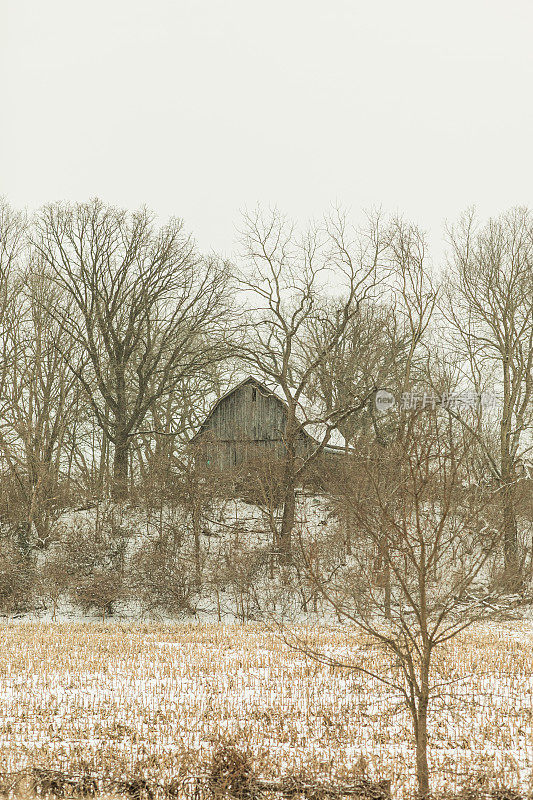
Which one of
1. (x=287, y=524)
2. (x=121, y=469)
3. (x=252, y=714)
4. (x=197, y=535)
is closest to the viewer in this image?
(x=252, y=714)

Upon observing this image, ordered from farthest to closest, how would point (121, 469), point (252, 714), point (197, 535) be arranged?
1. point (121, 469)
2. point (197, 535)
3. point (252, 714)

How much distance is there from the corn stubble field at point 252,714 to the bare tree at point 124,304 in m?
18.3

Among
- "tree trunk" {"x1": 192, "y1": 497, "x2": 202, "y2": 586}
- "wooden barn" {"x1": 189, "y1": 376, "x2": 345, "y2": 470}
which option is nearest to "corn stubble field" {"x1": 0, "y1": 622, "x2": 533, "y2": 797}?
"tree trunk" {"x1": 192, "y1": 497, "x2": 202, "y2": 586}

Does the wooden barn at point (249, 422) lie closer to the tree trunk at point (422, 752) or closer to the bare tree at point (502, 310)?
the bare tree at point (502, 310)

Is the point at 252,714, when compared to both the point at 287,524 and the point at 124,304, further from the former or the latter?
the point at 124,304

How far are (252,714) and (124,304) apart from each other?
2657cm

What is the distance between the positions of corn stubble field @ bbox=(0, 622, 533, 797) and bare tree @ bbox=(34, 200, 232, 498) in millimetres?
18266

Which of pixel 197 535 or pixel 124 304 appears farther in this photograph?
pixel 124 304

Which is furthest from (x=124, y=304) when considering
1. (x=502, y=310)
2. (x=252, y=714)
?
(x=252, y=714)

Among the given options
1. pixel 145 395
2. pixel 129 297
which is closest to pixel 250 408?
pixel 145 395

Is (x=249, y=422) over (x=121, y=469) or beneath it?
over

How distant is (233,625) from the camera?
20297mm

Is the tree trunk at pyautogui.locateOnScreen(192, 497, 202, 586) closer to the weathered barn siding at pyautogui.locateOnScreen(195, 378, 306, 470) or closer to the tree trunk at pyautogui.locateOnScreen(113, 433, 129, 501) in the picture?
the tree trunk at pyautogui.locateOnScreen(113, 433, 129, 501)

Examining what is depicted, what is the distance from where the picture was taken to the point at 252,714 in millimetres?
9758
